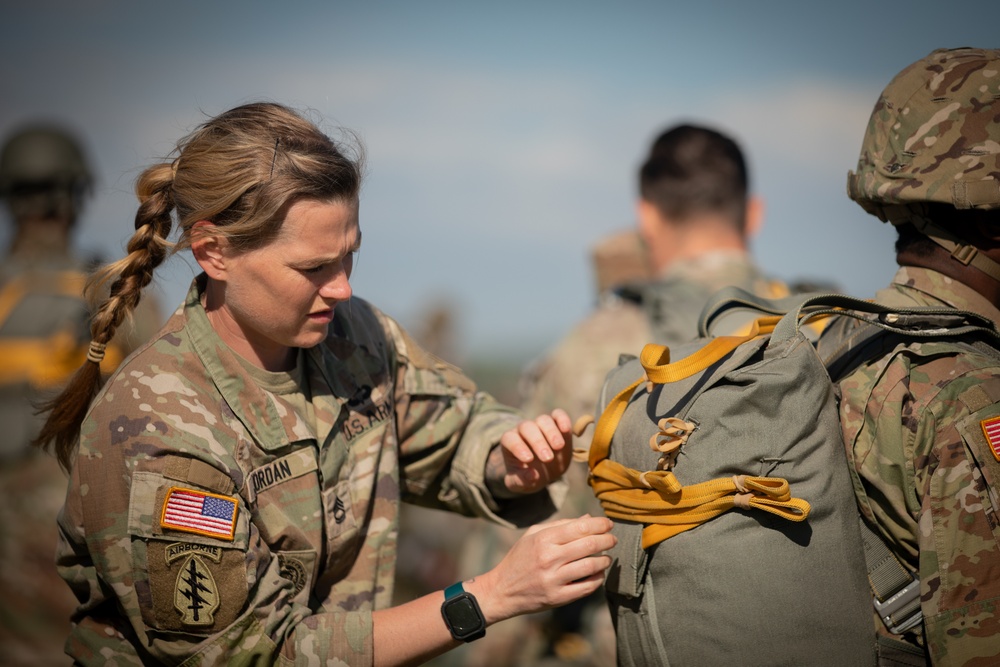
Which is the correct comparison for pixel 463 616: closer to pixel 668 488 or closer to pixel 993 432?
pixel 668 488

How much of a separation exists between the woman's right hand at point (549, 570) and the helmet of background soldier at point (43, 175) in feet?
17.4

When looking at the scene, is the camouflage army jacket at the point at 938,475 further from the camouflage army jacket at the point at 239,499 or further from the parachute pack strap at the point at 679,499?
the camouflage army jacket at the point at 239,499

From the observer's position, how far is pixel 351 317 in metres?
3.02

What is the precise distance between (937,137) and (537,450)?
4.77ft

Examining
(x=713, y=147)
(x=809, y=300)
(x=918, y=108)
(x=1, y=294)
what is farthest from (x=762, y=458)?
(x=1, y=294)

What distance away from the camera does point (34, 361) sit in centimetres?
586

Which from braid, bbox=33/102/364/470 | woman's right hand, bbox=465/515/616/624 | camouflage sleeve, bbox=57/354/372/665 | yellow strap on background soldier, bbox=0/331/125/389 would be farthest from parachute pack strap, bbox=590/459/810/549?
yellow strap on background soldier, bbox=0/331/125/389

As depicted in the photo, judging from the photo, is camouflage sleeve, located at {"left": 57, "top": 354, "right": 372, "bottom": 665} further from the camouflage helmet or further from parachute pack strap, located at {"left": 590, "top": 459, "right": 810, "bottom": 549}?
the camouflage helmet

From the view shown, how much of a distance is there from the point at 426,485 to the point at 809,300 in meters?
1.49

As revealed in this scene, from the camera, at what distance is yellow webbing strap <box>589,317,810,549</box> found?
2188 mm

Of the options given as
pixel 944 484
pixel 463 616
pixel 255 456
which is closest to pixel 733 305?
pixel 944 484

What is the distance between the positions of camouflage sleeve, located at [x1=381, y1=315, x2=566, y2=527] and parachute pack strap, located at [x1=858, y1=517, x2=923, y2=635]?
1.06 metres

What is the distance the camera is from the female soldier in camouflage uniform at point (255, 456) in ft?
7.49

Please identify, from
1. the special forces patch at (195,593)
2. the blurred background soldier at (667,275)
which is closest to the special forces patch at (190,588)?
the special forces patch at (195,593)
